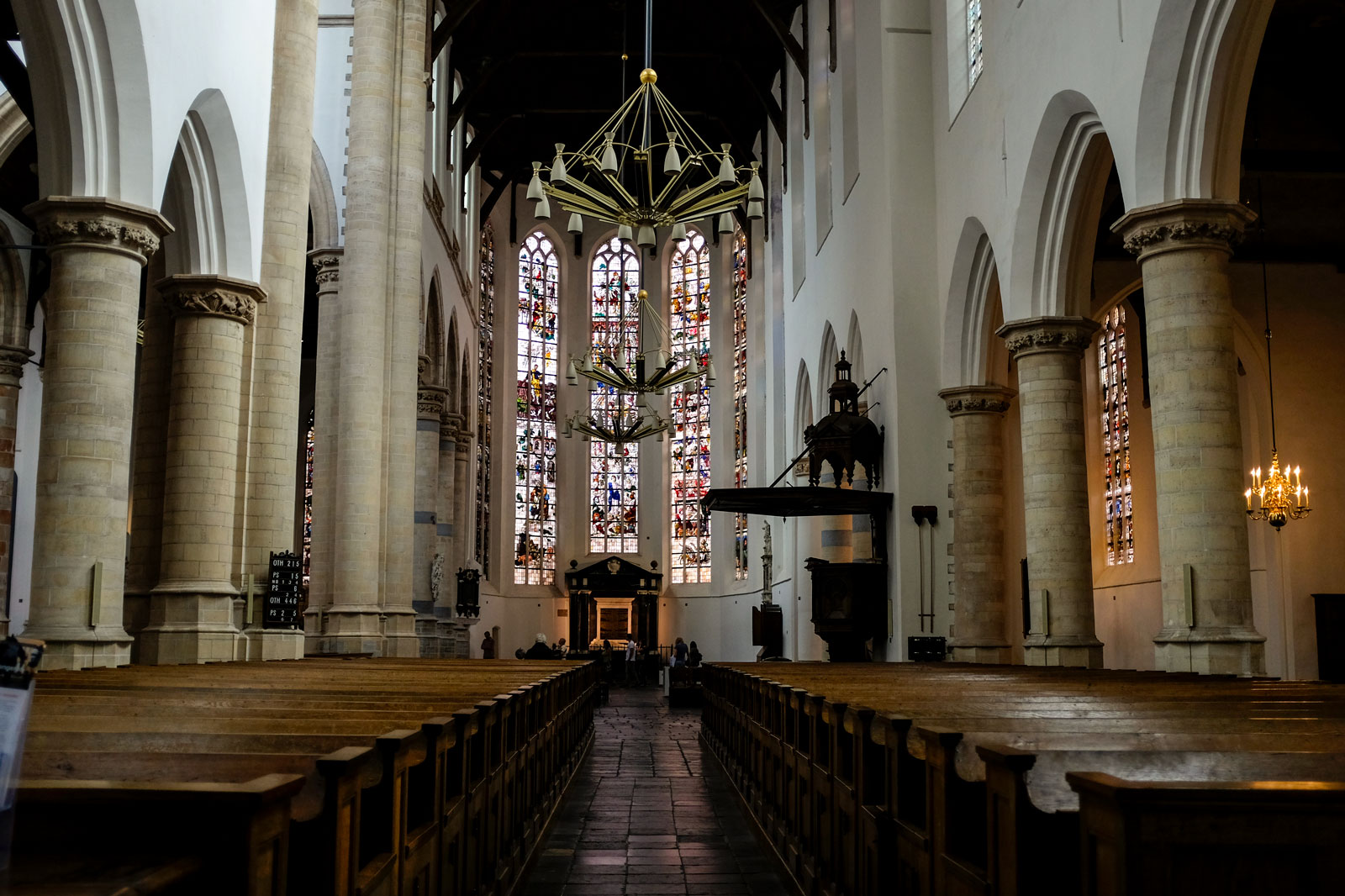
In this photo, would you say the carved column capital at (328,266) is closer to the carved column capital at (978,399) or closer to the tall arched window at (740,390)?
the carved column capital at (978,399)

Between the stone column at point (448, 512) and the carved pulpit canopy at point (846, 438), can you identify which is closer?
the carved pulpit canopy at point (846, 438)

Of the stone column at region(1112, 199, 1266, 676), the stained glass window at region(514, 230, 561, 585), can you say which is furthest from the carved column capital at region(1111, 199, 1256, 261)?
the stained glass window at region(514, 230, 561, 585)

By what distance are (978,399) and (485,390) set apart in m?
17.9

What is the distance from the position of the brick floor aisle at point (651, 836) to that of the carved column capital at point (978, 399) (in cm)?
543

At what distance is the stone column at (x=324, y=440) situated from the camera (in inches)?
630

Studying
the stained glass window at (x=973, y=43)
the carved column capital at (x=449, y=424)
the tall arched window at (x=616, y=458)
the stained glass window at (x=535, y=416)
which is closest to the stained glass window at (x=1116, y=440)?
the stained glass window at (x=973, y=43)

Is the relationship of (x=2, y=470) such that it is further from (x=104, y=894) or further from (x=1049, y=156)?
(x=104, y=894)

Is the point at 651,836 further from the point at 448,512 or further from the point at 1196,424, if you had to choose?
the point at 448,512

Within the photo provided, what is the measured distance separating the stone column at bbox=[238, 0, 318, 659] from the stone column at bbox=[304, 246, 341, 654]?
405 cm

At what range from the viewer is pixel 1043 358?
12.2 meters

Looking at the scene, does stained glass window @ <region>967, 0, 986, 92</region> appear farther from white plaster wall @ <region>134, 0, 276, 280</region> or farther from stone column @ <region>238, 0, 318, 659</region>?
white plaster wall @ <region>134, 0, 276, 280</region>

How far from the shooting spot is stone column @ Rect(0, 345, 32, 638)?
16.2 metres

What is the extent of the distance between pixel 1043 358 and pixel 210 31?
817 centimetres

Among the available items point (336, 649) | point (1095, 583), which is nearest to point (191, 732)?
point (336, 649)
